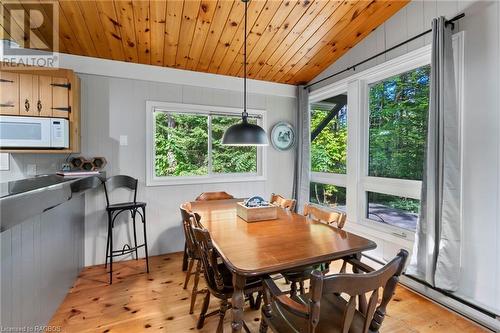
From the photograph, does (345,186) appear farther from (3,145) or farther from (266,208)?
(3,145)

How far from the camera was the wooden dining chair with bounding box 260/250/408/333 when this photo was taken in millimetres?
923

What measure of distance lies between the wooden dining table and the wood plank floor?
29.0 inches

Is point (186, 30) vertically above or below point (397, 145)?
above

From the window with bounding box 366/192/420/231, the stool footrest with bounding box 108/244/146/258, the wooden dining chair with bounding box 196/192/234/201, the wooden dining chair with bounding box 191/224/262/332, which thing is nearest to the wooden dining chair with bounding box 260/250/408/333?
the wooden dining chair with bounding box 191/224/262/332

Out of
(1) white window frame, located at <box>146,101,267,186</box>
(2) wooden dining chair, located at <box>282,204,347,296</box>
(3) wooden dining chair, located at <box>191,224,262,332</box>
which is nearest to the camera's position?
(3) wooden dining chair, located at <box>191,224,262,332</box>

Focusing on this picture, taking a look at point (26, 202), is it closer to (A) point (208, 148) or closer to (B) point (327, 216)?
(B) point (327, 216)

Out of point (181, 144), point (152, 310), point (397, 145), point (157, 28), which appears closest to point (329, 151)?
point (397, 145)

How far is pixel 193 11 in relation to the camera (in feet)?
7.55

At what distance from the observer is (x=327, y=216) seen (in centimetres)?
199

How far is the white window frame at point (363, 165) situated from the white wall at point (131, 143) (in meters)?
1.49

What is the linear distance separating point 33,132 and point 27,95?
1.14 ft

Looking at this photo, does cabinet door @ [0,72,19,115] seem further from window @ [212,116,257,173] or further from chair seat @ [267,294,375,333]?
chair seat @ [267,294,375,333]

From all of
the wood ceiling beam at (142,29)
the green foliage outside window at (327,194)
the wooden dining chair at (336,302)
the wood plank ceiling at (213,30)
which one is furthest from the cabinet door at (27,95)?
the green foliage outside window at (327,194)

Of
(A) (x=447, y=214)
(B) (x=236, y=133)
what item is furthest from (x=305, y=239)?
(A) (x=447, y=214)
